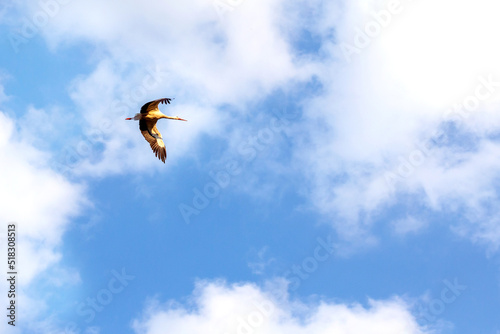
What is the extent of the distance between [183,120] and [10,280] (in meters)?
16.5

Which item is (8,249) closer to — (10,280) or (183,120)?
(10,280)

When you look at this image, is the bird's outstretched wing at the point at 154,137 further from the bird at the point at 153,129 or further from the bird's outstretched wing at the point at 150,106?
the bird's outstretched wing at the point at 150,106

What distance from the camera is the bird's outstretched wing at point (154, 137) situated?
4566 cm

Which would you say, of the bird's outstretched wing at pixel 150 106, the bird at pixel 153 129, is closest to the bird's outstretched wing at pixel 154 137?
the bird at pixel 153 129

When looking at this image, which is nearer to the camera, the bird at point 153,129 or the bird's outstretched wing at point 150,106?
the bird's outstretched wing at point 150,106

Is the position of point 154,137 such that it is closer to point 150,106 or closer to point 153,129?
point 153,129

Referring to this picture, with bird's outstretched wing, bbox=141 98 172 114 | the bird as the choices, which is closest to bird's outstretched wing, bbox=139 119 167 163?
the bird

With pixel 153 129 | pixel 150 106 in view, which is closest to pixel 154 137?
pixel 153 129

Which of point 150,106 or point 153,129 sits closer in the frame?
point 150,106

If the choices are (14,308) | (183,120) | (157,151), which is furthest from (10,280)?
(183,120)

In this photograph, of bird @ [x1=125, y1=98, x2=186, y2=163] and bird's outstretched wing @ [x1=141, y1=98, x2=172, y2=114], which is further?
bird @ [x1=125, y1=98, x2=186, y2=163]

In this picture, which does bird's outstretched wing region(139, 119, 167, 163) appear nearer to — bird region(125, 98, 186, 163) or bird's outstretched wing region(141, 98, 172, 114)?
bird region(125, 98, 186, 163)

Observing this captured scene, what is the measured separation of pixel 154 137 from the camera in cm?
4619

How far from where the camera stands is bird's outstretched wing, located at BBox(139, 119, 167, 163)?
45.7m
